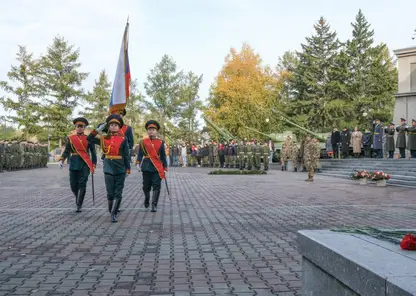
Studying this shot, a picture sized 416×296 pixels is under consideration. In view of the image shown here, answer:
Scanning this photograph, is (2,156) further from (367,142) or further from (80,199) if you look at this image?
(80,199)

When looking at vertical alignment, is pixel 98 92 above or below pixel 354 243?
above

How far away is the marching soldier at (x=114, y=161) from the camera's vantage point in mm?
8734

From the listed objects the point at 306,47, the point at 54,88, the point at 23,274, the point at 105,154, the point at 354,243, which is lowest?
the point at 23,274

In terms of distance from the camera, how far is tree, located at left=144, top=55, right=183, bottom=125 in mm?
68750

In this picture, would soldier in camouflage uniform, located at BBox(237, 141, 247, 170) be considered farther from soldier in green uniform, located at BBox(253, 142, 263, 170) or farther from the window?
the window

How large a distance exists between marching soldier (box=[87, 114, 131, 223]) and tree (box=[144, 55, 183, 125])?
5930 cm

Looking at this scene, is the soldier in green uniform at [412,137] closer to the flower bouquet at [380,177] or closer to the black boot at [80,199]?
the flower bouquet at [380,177]

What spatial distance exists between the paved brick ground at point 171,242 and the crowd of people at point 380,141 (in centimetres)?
1068

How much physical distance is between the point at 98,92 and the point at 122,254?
2684 inches

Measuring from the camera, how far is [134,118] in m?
71.9

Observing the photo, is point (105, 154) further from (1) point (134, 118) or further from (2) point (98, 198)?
(1) point (134, 118)

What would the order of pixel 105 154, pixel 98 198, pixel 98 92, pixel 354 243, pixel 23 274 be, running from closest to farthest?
pixel 354 243
pixel 23 274
pixel 105 154
pixel 98 198
pixel 98 92

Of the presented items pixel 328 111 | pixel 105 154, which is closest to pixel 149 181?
pixel 105 154

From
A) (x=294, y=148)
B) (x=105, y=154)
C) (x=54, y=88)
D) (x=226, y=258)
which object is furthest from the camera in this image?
(x=54, y=88)
